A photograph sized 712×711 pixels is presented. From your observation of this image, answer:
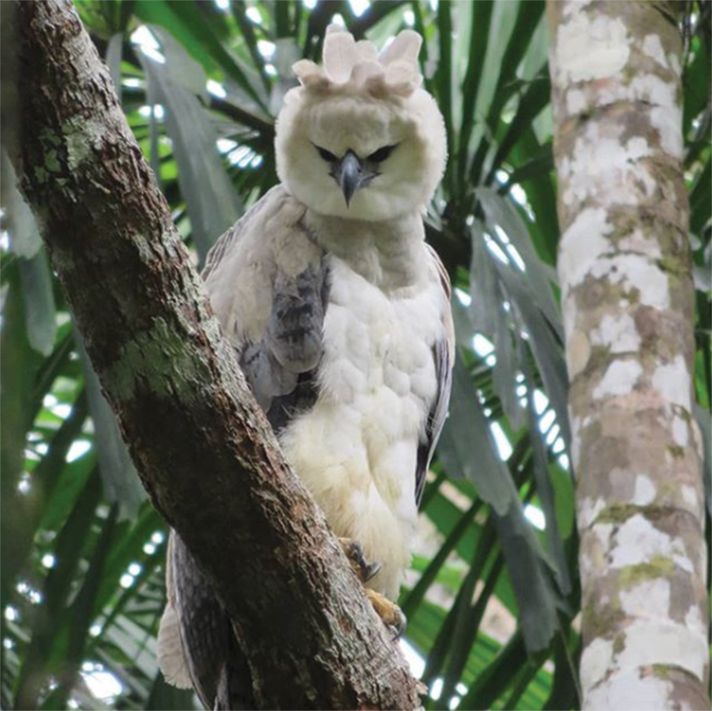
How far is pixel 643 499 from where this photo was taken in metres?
2.38

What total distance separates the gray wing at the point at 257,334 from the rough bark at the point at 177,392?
0.24 meters

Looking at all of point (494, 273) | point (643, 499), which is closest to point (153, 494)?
point (643, 499)

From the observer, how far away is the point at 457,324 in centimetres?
290

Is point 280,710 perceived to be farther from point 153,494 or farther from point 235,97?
point 235,97

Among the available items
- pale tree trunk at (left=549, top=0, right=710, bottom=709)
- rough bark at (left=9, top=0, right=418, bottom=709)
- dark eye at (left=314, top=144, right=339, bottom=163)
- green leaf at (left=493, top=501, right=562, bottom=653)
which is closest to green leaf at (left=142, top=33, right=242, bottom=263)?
dark eye at (left=314, top=144, right=339, bottom=163)

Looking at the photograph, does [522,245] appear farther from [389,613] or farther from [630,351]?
[389,613]

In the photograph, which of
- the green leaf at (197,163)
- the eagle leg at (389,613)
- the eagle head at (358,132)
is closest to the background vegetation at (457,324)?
the green leaf at (197,163)

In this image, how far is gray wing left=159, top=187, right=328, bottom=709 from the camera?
→ 2.10m

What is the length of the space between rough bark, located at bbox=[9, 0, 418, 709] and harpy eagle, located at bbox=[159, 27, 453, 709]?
0.31 m

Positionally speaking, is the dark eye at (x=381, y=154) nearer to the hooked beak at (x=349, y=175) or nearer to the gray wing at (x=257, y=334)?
the hooked beak at (x=349, y=175)

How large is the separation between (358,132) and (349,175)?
112 mm

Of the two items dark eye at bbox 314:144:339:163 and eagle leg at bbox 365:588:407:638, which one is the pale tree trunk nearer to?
eagle leg at bbox 365:588:407:638

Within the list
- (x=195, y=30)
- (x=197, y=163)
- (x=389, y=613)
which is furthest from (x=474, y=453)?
(x=195, y=30)

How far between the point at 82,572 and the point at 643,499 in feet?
5.20
